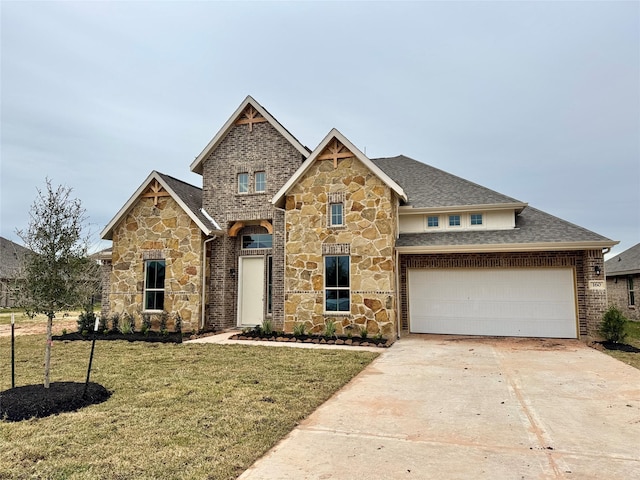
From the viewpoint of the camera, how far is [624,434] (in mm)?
4641

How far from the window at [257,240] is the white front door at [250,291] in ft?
1.59

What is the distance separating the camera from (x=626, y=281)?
2159cm

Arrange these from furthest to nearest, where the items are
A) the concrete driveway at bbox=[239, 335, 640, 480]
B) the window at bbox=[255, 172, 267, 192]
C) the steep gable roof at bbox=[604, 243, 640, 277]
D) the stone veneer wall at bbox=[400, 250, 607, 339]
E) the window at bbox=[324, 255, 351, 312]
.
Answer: the steep gable roof at bbox=[604, 243, 640, 277], the window at bbox=[255, 172, 267, 192], the window at bbox=[324, 255, 351, 312], the stone veneer wall at bbox=[400, 250, 607, 339], the concrete driveway at bbox=[239, 335, 640, 480]

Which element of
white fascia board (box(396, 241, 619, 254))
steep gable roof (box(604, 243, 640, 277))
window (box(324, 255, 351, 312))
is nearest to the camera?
white fascia board (box(396, 241, 619, 254))

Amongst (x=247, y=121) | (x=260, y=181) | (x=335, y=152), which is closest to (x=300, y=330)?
(x=260, y=181)

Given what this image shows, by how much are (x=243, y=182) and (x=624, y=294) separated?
68.9 ft

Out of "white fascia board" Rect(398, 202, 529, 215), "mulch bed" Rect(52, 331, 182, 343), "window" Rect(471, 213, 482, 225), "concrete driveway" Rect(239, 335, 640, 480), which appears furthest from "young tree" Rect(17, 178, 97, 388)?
"window" Rect(471, 213, 482, 225)

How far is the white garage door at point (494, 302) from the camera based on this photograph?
12602mm

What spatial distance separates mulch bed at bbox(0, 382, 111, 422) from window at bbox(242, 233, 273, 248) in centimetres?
874

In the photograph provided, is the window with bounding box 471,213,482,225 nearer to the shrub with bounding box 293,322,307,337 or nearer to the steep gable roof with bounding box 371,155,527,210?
the steep gable roof with bounding box 371,155,527,210

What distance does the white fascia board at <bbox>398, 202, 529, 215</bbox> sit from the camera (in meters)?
13.2

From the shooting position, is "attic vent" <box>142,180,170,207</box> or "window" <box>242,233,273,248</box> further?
"window" <box>242,233,273,248</box>

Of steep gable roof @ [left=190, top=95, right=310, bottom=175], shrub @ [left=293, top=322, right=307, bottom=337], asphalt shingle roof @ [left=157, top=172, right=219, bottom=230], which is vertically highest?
steep gable roof @ [left=190, top=95, right=310, bottom=175]

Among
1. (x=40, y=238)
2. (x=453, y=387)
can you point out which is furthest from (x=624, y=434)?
(x=40, y=238)
